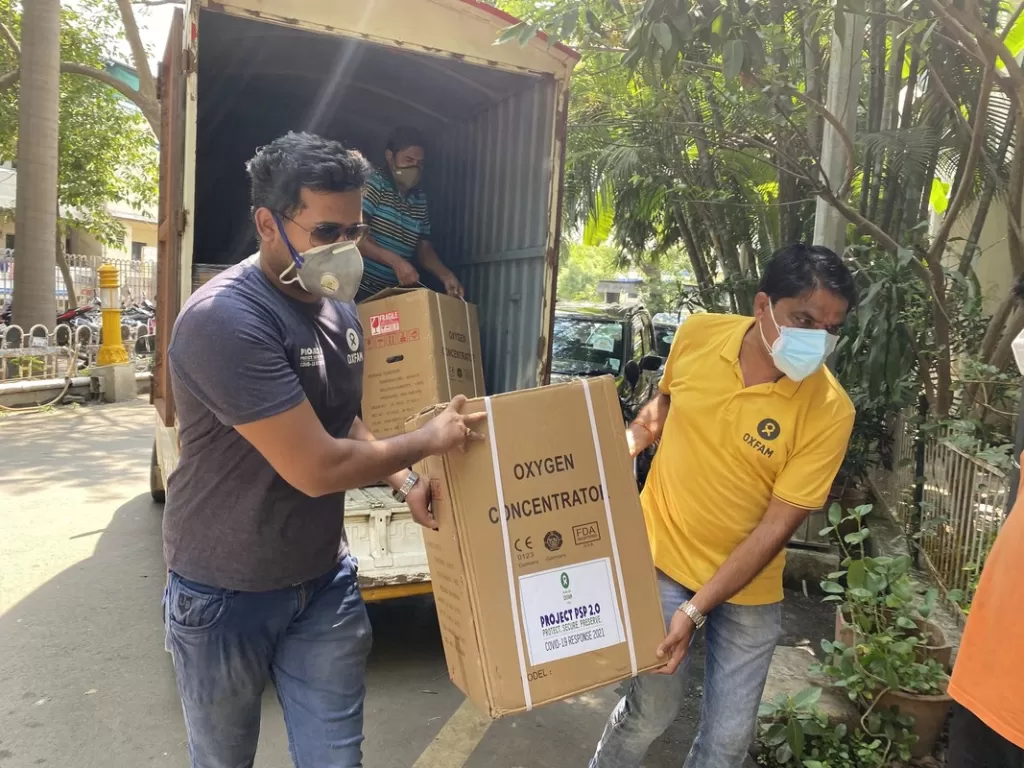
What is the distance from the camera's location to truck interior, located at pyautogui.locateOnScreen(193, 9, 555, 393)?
170 inches

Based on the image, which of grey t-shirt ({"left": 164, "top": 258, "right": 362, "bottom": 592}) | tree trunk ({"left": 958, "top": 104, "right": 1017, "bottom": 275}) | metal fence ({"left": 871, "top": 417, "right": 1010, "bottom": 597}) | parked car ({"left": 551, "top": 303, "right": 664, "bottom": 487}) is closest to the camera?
grey t-shirt ({"left": 164, "top": 258, "right": 362, "bottom": 592})

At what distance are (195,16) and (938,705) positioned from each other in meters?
3.87

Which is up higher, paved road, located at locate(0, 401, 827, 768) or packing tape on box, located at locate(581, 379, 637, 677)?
packing tape on box, located at locate(581, 379, 637, 677)

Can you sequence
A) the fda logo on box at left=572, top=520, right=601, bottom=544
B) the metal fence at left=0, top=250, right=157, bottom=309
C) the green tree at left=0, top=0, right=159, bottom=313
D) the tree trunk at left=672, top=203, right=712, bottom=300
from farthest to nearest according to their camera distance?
1. the metal fence at left=0, top=250, right=157, bottom=309
2. the green tree at left=0, top=0, right=159, bottom=313
3. the tree trunk at left=672, top=203, right=712, bottom=300
4. the fda logo on box at left=572, top=520, right=601, bottom=544

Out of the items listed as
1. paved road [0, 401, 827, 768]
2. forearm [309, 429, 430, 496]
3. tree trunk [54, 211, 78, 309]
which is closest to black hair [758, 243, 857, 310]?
forearm [309, 429, 430, 496]

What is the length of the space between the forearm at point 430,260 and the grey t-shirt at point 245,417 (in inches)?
121

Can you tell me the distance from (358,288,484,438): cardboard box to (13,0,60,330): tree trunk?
7923 millimetres

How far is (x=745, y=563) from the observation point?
73.7 inches

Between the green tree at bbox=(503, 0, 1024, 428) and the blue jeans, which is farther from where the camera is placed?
the green tree at bbox=(503, 0, 1024, 428)

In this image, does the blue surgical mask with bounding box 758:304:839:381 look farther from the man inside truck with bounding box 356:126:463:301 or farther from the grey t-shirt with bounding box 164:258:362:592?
the man inside truck with bounding box 356:126:463:301

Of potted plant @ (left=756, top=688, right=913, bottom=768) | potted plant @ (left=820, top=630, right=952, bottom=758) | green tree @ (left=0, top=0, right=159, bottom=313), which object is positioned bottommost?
potted plant @ (left=756, top=688, right=913, bottom=768)

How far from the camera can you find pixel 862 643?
286 cm

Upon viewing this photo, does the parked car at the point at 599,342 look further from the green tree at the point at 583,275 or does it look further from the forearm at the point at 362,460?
the green tree at the point at 583,275

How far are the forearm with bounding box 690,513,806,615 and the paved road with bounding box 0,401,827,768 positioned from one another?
121 cm
